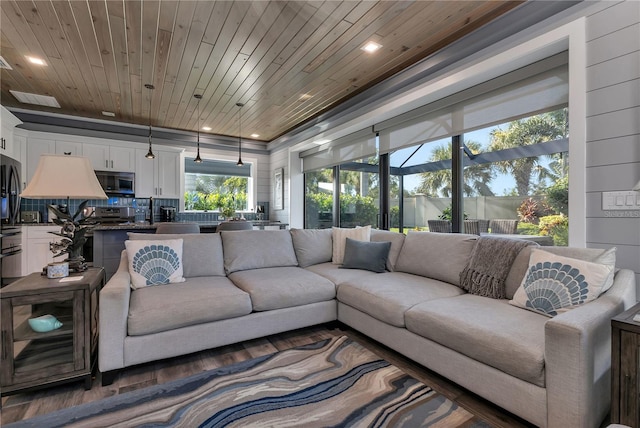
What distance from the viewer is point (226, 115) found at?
4977mm

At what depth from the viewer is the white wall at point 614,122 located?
1890 mm

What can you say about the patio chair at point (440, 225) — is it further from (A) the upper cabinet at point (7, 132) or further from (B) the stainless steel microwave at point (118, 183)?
(A) the upper cabinet at point (7, 132)

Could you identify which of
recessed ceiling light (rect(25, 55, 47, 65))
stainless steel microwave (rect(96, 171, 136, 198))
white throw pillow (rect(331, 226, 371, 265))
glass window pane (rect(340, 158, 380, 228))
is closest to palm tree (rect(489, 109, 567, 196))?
white throw pillow (rect(331, 226, 371, 265))

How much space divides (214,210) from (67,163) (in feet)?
Result: 14.2

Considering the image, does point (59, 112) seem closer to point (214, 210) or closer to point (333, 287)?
point (214, 210)

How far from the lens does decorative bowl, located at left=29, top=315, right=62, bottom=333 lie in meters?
1.84

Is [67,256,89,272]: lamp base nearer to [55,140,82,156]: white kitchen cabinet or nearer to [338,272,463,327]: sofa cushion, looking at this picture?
[338,272,463,327]: sofa cushion

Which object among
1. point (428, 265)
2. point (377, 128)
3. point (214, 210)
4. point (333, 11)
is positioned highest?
point (333, 11)

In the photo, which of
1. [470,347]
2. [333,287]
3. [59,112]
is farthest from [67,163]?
[59,112]

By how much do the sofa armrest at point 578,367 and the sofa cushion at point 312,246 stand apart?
7.65 feet

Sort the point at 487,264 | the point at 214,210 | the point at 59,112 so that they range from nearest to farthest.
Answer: the point at 487,264
the point at 59,112
the point at 214,210

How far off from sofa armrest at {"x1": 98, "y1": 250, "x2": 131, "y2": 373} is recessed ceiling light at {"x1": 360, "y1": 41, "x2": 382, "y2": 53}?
2.83 metres

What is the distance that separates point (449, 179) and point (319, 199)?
2.88 m

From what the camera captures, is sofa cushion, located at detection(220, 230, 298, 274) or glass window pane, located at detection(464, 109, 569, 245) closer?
glass window pane, located at detection(464, 109, 569, 245)
